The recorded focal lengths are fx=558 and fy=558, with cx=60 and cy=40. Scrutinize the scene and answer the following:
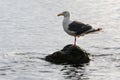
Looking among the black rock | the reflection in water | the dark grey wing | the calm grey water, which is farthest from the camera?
the dark grey wing

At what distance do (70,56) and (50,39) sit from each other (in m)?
5.73

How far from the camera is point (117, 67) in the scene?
23.5 m

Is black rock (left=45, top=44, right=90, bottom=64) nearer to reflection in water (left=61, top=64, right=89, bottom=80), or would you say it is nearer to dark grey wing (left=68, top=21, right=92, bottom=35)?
reflection in water (left=61, top=64, right=89, bottom=80)

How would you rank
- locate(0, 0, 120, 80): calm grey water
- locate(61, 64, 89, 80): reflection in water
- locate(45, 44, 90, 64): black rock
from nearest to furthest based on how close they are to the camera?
1. locate(61, 64, 89, 80): reflection in water
2. locate(0, 0, 120, 80): calm grey water
3. locate(45, 44, 90, 64): black rock

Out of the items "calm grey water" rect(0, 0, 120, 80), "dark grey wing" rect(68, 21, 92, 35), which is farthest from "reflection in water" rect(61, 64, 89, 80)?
"dark grey wing" rect(68, 21, 92, 35)

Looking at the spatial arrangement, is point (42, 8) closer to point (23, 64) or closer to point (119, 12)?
point (119, 12)

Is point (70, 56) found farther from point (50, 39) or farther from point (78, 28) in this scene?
point (50, 39)

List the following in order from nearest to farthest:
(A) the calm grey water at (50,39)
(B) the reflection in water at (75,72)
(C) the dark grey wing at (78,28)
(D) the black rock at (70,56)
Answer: (B) the reflection in water at (75,72) → (A) the calm grey water at (50,39) → (D) the black rock at (70,56) → (C) the dark grey wing at (78,28)

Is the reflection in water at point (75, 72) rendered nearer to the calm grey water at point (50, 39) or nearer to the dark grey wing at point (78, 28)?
the calm grey water at point (50, 39)

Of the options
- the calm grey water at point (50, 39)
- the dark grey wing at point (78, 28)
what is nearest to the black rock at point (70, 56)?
the calm grey water at point (50, 39)

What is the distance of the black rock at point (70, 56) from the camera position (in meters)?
24.2

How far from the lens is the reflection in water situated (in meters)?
22.3

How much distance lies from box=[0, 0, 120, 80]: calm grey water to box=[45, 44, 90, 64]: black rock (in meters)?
0.40

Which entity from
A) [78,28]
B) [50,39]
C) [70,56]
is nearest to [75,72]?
[70,56]
